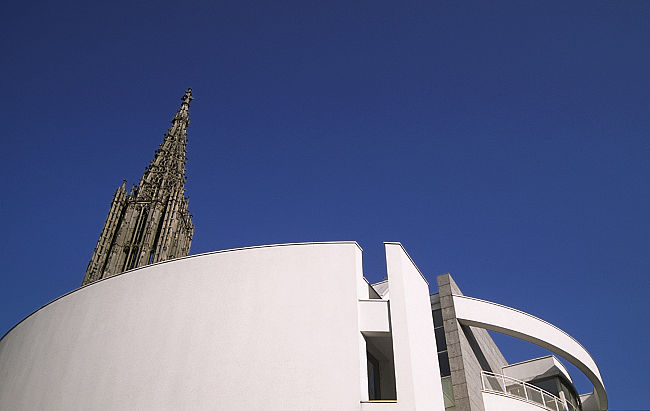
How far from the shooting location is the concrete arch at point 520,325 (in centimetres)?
1606

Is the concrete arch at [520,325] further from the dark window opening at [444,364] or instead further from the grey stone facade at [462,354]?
the dark window opening at [444,364]

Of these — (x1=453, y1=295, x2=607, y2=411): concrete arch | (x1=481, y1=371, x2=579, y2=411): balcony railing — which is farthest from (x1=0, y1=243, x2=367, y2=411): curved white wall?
(x1=481, y1=371, x2=579, y2=411): balcony railing

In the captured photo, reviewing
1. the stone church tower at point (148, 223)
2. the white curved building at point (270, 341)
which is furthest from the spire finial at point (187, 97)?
the white curved building at point (270, 341)

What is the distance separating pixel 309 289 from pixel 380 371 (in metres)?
3.00

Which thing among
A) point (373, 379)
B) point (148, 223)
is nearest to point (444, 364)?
point (373, 379)

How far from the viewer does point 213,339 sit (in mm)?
Result: 13625

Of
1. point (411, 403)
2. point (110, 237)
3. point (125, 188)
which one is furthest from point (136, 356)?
point (125, 188)

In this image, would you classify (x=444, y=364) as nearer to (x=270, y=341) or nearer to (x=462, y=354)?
(x=462, y=354)

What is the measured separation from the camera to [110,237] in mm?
37812

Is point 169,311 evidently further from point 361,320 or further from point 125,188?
point 125,188

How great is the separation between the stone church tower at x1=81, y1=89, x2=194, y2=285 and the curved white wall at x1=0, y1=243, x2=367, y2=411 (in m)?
19.7

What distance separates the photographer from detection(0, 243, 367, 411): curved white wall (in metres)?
12.6

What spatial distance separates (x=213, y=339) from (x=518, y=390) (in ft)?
29.1

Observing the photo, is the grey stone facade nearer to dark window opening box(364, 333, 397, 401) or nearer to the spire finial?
dark window opening box(364, 333, 397, 401)
